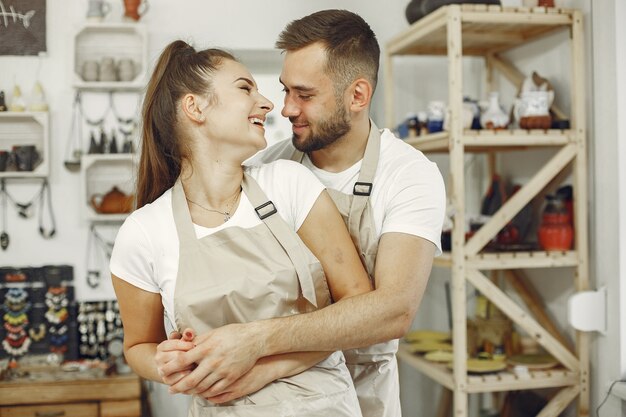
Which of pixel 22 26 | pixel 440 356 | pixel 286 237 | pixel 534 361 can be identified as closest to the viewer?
pixel 286 237

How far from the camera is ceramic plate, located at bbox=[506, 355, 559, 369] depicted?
122 inches

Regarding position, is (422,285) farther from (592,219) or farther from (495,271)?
(495,271)

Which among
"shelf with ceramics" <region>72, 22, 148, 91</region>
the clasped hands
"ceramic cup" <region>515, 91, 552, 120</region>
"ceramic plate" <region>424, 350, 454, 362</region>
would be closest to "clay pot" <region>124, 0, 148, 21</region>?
"shelf with ceramics" <region>72, 22, 148, 91</region>

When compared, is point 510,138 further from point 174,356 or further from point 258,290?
point 174,356

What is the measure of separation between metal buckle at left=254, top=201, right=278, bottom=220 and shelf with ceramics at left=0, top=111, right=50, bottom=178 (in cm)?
270

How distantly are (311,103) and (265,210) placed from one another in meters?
0.44

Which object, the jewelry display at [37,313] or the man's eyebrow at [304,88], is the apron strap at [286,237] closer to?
the man's eyebrow at [304,88]

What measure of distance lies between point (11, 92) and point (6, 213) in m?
0.63

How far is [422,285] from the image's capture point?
1.60 m

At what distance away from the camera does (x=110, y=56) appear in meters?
3.96

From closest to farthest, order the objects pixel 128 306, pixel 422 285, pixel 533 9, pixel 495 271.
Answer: pixel 128 306, pixel 422 285, pixel 533 9, pixel 495 271

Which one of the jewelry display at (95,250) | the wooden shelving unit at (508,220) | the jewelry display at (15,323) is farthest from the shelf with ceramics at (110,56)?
the wooden shelving unit at (508,220)

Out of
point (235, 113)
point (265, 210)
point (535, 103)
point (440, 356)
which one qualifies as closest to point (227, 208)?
point (265, 210)

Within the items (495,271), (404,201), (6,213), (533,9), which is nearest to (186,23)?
(6,213)
